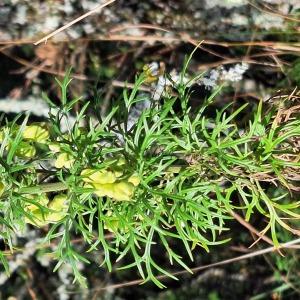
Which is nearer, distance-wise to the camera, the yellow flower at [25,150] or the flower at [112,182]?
the flower at [112,182]

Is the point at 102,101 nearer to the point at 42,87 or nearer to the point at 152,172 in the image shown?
the point at 42,87

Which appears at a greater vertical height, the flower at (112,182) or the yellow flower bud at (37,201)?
the flower at (112,182)

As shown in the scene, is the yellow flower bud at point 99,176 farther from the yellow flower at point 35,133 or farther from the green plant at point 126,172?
the yellow flower at point 35,133

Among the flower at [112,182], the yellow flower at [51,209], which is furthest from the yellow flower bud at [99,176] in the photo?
the yellow flower at [51,209]

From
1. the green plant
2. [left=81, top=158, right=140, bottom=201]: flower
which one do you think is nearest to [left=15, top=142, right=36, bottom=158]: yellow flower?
the green plant

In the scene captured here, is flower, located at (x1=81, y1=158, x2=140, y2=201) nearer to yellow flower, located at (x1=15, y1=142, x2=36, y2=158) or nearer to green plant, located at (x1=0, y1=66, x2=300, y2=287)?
green plant, located at (x1=0, y1=66, x2=300, y2=287)

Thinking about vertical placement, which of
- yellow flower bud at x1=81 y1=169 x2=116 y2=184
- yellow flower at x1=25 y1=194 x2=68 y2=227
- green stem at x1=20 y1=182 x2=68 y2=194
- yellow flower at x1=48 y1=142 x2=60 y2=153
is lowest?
yellow flower at x1=25 y1=194 x2=68 y2=227
